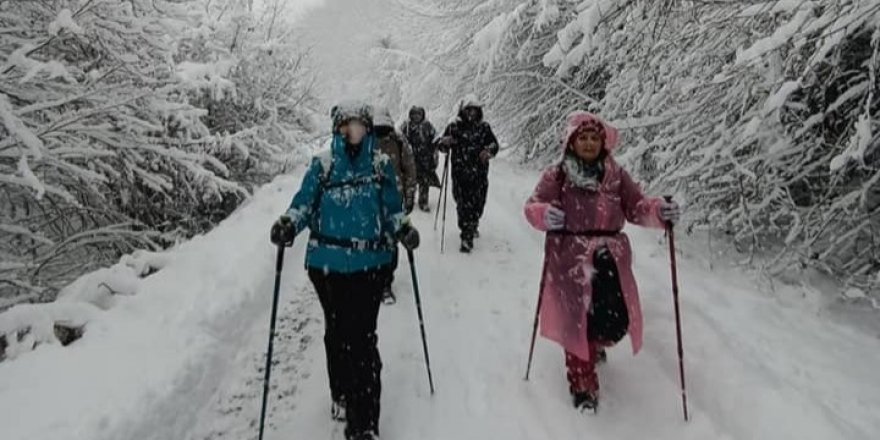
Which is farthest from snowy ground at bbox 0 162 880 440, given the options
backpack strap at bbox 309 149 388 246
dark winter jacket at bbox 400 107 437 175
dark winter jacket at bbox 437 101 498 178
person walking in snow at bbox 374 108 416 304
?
dark winter jacket at bbox 400 107 437 175

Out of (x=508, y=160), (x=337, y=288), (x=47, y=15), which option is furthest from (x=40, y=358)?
(x=508, y=160)

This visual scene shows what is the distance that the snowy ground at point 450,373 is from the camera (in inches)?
154

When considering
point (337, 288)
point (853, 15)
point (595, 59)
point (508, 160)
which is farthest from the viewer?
point (508, 160)

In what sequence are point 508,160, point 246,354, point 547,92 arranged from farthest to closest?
point 508,160
point 547,92
point 246,354

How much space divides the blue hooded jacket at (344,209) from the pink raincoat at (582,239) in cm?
109

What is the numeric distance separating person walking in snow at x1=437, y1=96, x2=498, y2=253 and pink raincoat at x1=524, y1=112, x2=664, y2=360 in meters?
4.02

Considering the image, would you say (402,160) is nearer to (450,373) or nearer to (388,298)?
(388,298)

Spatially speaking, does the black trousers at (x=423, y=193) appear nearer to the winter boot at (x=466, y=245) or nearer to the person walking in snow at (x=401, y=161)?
the winter boot at (x=466, y=245)

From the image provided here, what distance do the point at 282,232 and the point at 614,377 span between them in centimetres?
276

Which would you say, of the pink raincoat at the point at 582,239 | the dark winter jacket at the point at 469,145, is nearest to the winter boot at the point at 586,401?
the pink raincoat at the point at 582,239

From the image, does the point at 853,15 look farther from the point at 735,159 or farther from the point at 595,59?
the point at 595,59

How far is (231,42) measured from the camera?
43.4 feet

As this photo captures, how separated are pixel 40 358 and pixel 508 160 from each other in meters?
15.5

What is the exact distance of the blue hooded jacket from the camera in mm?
3879
